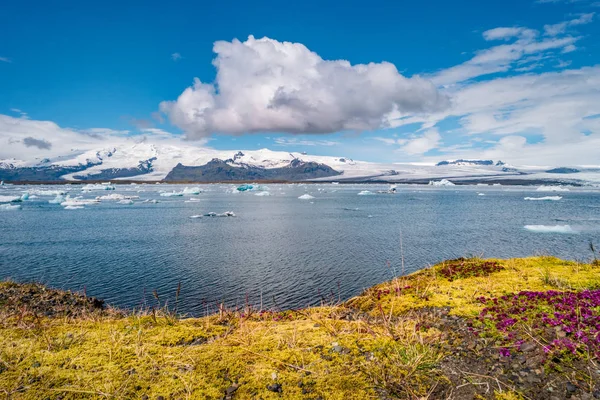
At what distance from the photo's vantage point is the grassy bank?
4.80 metres

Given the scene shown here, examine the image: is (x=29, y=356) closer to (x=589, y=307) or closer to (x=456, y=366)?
(x=456, y=366)

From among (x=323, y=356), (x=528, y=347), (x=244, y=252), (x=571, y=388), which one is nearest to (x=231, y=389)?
(x=323, y=356)

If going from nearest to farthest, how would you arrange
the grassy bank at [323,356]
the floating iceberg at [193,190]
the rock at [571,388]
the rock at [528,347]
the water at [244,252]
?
the rock at [571,388], the grassy bank at [323,356], the rock at [528,347], the water at [244,252], the floating iceberg at [193,190]

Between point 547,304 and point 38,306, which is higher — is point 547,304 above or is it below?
above

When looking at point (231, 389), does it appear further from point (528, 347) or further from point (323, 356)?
point (528, 347)

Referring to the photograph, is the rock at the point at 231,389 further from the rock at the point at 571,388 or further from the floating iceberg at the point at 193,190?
the floating iceberg at the point at 193,190

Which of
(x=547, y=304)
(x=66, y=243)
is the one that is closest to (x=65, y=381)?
(x=547, y=304)

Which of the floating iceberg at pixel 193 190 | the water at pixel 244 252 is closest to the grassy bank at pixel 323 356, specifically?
the water at pixel 244 252

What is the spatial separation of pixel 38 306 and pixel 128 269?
11578mm

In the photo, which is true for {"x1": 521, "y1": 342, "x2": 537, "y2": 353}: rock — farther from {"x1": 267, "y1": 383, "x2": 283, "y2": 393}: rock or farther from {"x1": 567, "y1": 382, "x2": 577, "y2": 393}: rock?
{"x1": 267, "y1": 383, "x2": 283, "y2": 393}: rock

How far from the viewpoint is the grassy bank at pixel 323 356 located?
4805 millimetres

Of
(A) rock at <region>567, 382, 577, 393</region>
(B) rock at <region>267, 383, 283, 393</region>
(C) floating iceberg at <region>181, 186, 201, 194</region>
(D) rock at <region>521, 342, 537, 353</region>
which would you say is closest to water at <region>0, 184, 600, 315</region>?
(B) rock at <region>267, 383, 283, 393</region>

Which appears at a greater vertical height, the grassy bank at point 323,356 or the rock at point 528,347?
the rock at point 528,347

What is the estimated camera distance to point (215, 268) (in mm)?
26609
